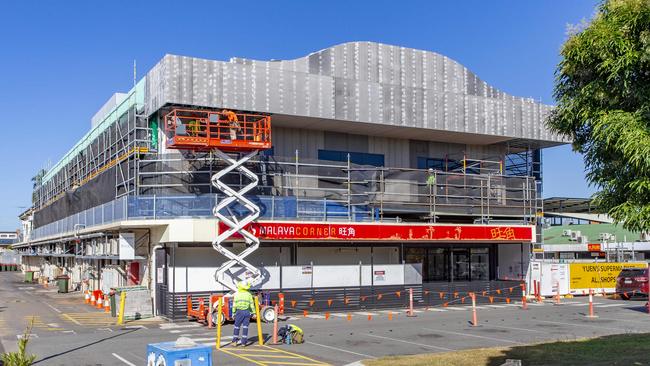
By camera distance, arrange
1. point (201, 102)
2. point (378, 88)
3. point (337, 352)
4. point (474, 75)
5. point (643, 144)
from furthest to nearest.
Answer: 1. point (474, 75)
2. point (378, 88)
3. point (201, 102)
4. point (337, 352)
5. point (643, 144)

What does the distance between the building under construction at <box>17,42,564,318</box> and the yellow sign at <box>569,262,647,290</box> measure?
10.7 ft

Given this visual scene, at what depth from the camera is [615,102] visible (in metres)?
10.1

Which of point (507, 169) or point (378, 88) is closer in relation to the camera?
point (378, 88)

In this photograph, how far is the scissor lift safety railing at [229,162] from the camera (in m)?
26.8

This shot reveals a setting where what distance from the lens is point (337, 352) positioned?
17.8m

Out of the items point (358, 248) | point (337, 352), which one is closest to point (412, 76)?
point (358, 248)

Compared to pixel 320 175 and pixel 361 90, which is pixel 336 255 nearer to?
pixel 320 175

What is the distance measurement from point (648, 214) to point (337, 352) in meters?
9.87

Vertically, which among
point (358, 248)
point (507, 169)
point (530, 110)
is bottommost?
point (358, 248)

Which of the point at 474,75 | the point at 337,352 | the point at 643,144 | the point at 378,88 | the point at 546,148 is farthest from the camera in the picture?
the point at 546,148

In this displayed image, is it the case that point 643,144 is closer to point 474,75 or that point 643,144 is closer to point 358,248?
point 358,248

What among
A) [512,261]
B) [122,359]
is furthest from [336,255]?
[122,359]

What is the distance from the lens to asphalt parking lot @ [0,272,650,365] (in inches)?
687

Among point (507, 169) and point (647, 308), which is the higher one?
point (507, 169)
